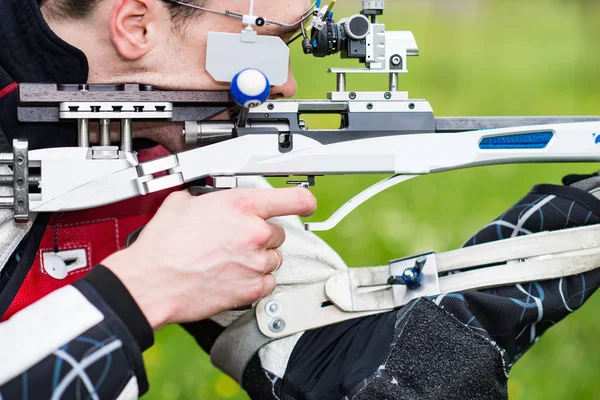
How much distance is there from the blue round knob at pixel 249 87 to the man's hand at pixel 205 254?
203 millimetres

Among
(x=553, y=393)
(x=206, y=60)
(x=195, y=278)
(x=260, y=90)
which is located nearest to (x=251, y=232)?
(x=195, y=278)

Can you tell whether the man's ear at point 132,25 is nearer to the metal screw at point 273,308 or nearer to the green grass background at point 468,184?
the metal screw at point 273,308

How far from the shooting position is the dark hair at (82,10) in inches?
80.9

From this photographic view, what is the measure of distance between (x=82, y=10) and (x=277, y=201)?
700 mm

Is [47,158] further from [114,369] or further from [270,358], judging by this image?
[270,358]

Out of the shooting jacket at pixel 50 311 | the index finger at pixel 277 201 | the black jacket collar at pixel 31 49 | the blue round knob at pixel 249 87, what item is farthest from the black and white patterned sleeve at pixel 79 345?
the black jacket collar at pixel 31 49

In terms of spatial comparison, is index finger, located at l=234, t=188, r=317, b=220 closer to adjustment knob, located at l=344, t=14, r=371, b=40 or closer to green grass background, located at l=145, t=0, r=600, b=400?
adjustment knob, located at l=344, t=14, r=371, b=40

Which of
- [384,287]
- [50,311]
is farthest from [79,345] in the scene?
[384,287]

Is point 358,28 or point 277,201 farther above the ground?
point 358,28

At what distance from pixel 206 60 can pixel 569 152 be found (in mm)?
918

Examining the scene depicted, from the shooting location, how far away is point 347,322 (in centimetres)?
220

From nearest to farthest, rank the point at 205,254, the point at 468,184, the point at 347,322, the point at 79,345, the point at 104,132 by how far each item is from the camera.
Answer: the point at 79,345 → the point at 205,254 → the point at 104,132 → the point at 347,322 → the point at 468,184

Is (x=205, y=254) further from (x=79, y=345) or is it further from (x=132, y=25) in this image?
(x=132, y=25)

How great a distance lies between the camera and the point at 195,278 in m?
1.81
